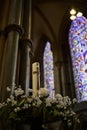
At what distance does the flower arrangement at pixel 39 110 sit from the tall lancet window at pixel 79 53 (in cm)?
513

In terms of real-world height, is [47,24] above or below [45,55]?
above

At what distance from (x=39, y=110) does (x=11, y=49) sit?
6.53 feet

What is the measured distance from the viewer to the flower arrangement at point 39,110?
244 centimetres

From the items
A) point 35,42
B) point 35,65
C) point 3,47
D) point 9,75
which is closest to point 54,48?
point 35,42

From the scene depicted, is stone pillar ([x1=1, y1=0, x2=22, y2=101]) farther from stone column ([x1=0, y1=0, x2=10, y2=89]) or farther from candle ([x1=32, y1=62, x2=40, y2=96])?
candle ([x1=32, y1=62, x2=40, y2=96])

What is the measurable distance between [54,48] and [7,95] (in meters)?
5.94

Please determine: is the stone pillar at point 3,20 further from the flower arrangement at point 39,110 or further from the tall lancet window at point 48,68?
the tall lancet window at point 48,68

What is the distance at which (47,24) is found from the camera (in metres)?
9.79

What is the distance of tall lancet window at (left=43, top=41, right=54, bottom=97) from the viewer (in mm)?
8836

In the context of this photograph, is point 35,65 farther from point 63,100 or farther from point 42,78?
point 42,78

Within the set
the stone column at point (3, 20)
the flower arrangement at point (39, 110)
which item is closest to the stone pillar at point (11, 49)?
the stone column at point (3, 20)

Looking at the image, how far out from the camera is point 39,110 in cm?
249

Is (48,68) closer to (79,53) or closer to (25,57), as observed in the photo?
(79,53)

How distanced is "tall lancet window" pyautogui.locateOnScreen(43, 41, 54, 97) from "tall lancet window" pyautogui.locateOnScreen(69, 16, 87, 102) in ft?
3.14
